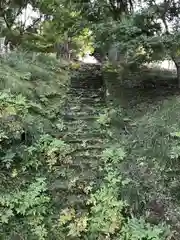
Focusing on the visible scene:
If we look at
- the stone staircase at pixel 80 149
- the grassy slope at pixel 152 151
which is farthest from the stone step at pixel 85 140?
the grassy slope at pixel 152 151

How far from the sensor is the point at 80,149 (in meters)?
6.88

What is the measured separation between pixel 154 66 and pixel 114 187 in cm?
674

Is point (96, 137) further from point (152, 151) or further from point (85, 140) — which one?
point (152, 151)

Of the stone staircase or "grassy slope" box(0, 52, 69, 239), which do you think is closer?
"grassy slope" box(0, 52, 69, 239)

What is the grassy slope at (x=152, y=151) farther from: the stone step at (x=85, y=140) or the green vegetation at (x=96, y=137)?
the stone step at (x=85, y=140)

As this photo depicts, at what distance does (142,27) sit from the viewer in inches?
307

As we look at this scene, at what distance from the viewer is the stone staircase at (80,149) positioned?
233 inches

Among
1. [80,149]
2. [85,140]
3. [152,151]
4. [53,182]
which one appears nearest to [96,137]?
[85,140]

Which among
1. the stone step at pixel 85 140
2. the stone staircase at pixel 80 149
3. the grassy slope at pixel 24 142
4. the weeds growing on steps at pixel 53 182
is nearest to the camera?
the weeds growing on steps at pixel 53 182

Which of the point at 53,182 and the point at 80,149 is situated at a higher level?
the point at 80,149

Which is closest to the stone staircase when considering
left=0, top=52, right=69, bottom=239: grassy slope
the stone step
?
the stone step

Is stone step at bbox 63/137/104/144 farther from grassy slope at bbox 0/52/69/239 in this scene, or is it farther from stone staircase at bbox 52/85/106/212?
grassy slope at bbox 0/52/69/239

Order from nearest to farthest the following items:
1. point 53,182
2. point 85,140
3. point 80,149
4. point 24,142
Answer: point 53,182
point 24,142
point 80,149
point 85,140

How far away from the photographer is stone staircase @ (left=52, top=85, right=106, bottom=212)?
593cm
